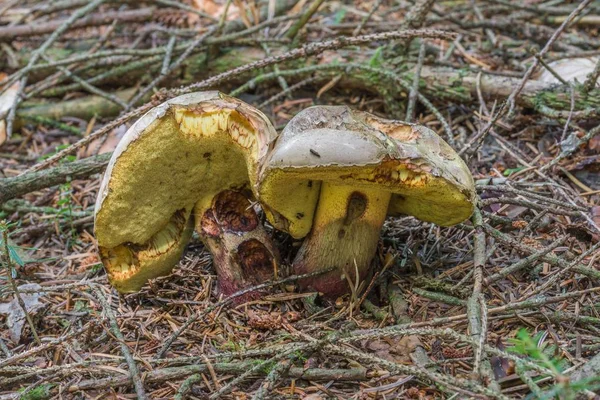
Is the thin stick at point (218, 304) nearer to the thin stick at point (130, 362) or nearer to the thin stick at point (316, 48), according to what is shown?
the thin stick at point (130, 362)

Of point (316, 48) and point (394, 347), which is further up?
point (316, 48)

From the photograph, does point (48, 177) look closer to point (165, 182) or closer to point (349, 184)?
point (165, 182)

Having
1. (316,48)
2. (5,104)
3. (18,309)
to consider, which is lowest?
(18,309)

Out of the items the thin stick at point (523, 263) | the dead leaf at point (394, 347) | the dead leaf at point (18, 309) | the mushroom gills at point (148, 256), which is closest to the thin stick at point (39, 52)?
the dead leaf at point (18, 309)

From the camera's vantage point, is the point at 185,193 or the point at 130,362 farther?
the point at 185,193

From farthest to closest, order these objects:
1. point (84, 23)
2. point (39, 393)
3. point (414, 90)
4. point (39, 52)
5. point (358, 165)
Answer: point (84, 23)
point (39, 52)
point (414, 90)
point (39, 393)
point (358, 165)

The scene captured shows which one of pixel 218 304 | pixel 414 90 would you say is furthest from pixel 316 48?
pixel 218 304

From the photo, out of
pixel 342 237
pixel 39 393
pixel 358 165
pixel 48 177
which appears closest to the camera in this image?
pixel 358 165
